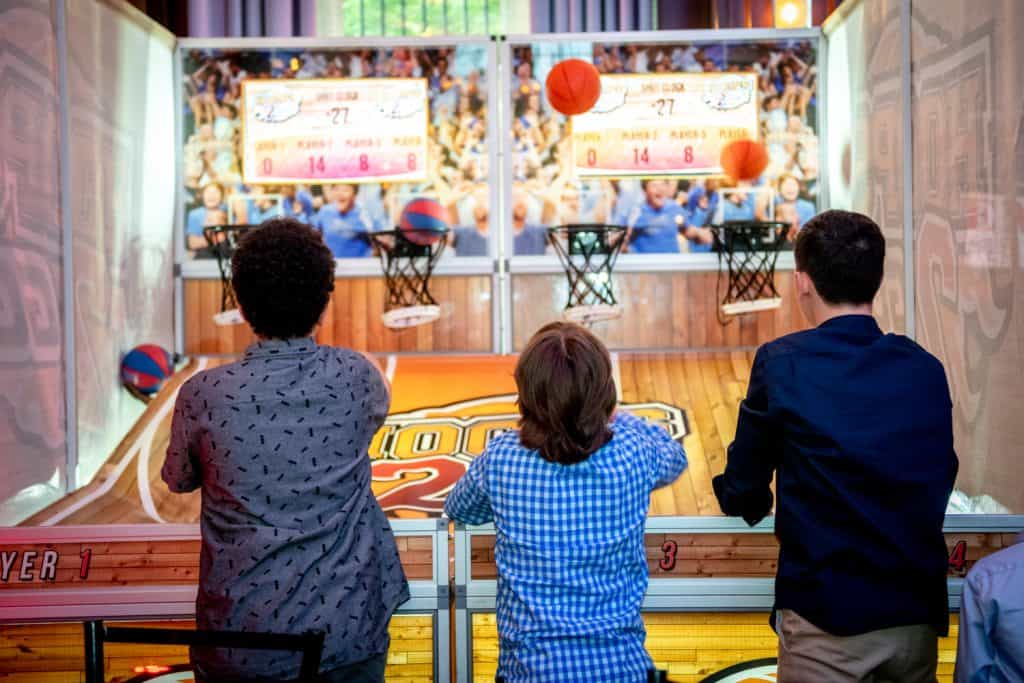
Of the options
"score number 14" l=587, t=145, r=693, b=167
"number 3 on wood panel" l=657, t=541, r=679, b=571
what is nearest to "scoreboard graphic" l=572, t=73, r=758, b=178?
"score number 14" l=587, t=145, r=693, b=167

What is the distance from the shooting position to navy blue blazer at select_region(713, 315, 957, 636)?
1.97m

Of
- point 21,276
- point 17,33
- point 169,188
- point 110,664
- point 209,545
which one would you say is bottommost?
point 110,664

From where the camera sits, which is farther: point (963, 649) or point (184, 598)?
point (184, 598)

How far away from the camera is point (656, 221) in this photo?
267 inches

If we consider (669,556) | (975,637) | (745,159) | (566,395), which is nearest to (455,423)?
(745,159)

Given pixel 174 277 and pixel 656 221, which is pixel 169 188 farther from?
pixel 656 221

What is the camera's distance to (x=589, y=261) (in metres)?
6.71

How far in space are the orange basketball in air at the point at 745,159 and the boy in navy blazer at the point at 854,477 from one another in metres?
4.49

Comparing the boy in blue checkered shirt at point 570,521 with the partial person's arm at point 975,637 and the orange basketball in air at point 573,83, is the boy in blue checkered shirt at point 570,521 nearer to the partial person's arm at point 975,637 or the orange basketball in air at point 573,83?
the partial person's arm at point 975,637

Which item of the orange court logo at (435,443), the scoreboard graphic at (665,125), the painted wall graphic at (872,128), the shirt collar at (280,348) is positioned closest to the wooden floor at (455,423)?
the orange court logo at (435,443)

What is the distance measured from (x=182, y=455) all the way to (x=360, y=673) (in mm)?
572

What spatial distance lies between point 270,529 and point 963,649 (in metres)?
1.28

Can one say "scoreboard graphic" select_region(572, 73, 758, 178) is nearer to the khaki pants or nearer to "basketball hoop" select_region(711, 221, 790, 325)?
"basketball hoop" select_region(711, 221, 790, 325)

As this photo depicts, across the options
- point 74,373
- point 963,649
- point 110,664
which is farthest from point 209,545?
point 74,373
